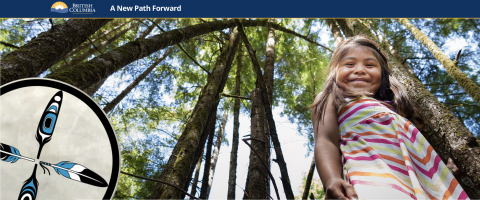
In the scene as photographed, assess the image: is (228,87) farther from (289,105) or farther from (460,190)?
(460,190)

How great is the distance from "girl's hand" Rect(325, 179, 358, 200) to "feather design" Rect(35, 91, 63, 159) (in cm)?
139

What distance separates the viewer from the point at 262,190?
1.34m

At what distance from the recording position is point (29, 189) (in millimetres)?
1209

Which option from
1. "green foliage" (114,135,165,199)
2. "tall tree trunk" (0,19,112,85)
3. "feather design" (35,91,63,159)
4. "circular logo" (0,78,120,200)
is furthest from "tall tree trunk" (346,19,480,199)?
"green foliage" (114,135,165,199)

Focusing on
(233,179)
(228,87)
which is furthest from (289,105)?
(233,179)

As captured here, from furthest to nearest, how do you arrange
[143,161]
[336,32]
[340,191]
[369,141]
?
[143,161]
[336,32]
[369,141]
[340,191]

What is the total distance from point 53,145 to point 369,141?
1532 millimetres

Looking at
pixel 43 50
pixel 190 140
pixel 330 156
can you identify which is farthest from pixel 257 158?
pixel 43 50

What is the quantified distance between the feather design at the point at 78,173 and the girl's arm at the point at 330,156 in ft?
3.67

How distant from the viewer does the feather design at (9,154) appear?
119cm

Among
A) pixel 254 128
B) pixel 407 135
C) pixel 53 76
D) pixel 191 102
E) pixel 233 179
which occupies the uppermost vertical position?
pixel 191 102

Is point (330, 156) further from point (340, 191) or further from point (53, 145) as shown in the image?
point (53, 145)

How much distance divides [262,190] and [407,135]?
747 millimetres
